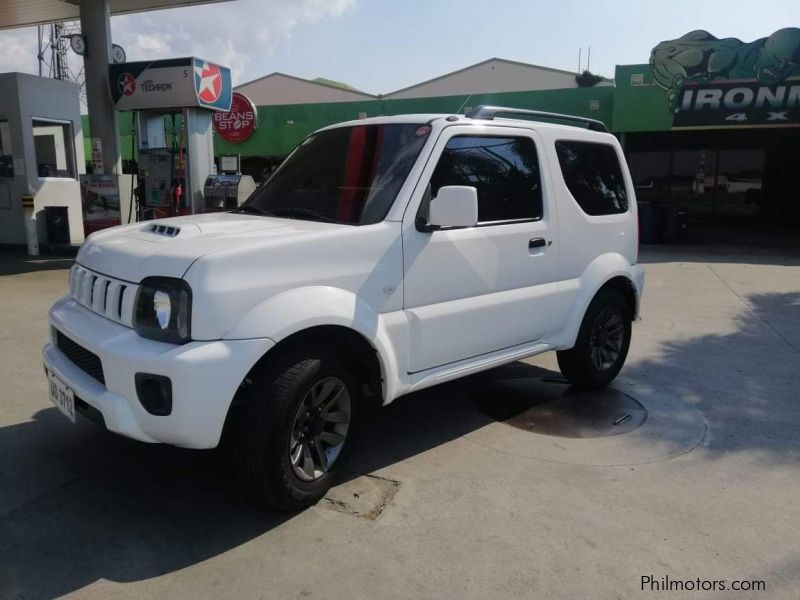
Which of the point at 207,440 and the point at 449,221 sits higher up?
the point at 449,221

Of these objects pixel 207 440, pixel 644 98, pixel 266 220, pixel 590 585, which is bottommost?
pixel 590 585

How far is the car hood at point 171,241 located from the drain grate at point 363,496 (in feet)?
4.77

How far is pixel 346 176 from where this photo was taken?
4.09 m

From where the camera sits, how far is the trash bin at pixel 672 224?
16622 mm

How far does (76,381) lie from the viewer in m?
3.23

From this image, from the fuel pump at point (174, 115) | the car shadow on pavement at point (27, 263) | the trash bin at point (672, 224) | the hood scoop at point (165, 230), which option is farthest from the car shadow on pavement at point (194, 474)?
the trash bin at point (672, 224)

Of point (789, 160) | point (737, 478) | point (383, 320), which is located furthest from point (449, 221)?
point (789, 160)

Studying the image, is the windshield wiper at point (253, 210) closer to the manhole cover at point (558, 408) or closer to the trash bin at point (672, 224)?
the manhole cover at point (558, 408)

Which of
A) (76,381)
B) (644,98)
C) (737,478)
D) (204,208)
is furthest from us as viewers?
(644,98)

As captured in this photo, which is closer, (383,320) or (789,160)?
(383,320)

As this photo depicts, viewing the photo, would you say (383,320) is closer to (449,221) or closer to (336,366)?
(336,366)

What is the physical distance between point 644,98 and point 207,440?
16.4 metres

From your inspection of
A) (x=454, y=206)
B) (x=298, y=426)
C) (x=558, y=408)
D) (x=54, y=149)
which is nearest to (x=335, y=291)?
(x=298, y=426)

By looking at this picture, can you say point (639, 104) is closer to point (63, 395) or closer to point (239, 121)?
point (239, 121)
